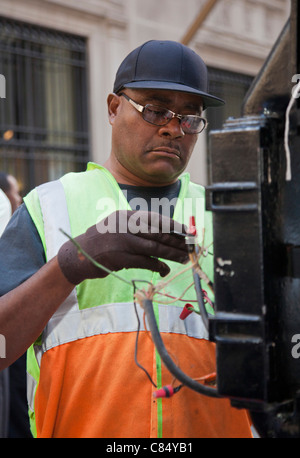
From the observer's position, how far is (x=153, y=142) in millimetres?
2172

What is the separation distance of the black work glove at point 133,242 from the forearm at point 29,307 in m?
0.18

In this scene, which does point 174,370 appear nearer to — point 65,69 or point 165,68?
point 165,68

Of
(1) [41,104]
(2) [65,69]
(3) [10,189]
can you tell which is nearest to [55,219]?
(3) [10,189]

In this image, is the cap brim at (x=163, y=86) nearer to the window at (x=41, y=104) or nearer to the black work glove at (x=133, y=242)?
the black work glove at (x=133, y=242)

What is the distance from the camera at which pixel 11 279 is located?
1.90 meters

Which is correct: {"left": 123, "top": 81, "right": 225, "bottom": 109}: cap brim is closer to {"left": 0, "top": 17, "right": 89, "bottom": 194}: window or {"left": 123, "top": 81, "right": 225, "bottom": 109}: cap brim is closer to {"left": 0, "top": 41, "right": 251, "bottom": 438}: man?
{"left": 0, "top": 41, "right": 251, "bottom": 438}: man

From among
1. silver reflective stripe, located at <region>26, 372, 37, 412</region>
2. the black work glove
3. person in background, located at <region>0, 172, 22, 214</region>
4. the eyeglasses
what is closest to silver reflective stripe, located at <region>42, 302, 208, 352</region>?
silver reflective stripe, located at <region>26, 372, 37, 412</region>

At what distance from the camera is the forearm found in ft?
5.67

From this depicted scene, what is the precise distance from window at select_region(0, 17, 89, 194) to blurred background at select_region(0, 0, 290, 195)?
12mm

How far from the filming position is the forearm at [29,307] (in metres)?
1.73

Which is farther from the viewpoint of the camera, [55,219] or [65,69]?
[65,69]

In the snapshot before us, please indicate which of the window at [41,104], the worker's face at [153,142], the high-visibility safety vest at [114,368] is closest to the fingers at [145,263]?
the high-visibility safety vest at [114,368]

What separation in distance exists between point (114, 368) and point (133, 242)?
49cm

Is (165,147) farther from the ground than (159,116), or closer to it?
closer to it
